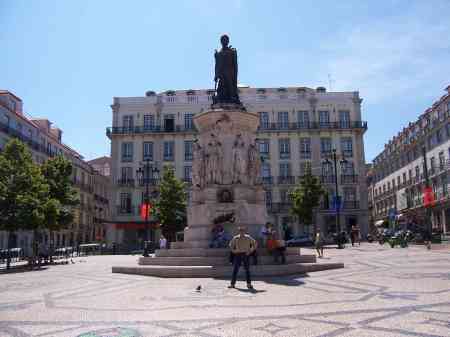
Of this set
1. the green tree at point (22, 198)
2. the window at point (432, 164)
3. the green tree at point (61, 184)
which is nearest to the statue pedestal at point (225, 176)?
the green tree at point (22, 198)

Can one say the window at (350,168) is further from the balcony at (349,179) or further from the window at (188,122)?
the window at (188,122)

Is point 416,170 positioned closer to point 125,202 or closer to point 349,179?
point 349,179

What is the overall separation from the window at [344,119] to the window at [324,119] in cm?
144

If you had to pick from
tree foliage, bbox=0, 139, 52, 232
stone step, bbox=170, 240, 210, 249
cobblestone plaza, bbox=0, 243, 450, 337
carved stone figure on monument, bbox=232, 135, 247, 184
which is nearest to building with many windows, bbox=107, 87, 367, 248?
tree foliage, bbox=0, 139, 52, 232

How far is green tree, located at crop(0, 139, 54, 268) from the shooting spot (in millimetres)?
19812

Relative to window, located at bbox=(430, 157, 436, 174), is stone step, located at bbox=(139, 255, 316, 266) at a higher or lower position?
lower

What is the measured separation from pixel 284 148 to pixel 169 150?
13.5m

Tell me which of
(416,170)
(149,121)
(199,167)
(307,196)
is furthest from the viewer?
(416,170)

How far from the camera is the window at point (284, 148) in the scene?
48.8m

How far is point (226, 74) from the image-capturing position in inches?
663

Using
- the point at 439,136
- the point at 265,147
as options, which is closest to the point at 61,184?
the point at 265,147

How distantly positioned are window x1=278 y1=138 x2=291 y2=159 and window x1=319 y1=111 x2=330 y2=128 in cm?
449

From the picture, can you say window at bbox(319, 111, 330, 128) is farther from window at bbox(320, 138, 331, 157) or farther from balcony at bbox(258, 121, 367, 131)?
window at bbox(320, 138, 331, 157)

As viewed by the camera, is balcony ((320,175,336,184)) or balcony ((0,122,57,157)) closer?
balcony ((0,122,57,157))
